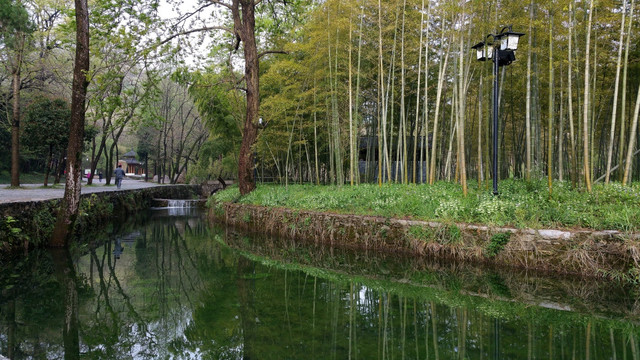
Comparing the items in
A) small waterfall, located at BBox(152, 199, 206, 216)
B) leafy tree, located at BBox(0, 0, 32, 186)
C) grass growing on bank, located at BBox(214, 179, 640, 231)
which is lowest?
small waterfall, located at BBox(152, 199, 206, 216)

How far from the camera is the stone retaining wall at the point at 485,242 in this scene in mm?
4430

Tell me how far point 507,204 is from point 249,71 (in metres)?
7.36

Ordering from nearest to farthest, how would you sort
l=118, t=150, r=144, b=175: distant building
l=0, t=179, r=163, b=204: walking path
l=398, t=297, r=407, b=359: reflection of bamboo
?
l=398, t=297, r=407, b=359: reflection of bamboo → l=0, t=179, r=163, b=204: walking path → l=118, t=150, r=144, b=175: distant building

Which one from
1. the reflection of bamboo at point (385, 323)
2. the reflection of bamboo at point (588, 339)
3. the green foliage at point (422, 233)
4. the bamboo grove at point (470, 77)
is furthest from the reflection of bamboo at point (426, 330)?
the bamboo grove at point (470, 77)

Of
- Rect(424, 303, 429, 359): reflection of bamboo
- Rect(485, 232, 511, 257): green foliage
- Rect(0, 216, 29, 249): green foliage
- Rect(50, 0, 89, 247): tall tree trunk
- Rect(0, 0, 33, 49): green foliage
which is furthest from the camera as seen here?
Rect(0, 0, 33, 49): green foliage

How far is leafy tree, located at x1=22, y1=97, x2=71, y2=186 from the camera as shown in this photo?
12.9 m

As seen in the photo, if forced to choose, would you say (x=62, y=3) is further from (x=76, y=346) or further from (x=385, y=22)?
(x=76, y=346)

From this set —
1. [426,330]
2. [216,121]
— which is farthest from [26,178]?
[426,330]

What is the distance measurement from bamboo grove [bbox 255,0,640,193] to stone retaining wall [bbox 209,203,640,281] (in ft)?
3.33

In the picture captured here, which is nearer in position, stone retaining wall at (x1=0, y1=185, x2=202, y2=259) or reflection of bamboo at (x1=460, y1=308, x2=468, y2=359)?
reflection of bamboo at (x1=460, y1=308, x2=468, y2=359)

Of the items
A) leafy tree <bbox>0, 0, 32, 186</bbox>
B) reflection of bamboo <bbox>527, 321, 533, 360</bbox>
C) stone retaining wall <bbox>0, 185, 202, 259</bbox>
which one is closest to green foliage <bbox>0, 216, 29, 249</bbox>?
stone retaining wall <bbox>0, 185, 202, 259</bbox>

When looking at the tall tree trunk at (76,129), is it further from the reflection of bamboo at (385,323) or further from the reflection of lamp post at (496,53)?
the reflection of lamp post at (496,53)

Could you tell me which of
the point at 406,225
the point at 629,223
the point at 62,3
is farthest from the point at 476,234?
the point at 62,3

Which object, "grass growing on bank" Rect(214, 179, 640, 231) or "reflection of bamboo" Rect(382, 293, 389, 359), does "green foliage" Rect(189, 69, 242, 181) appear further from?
"reflection of bamboo" Rect(382, 293, 389, 359)
